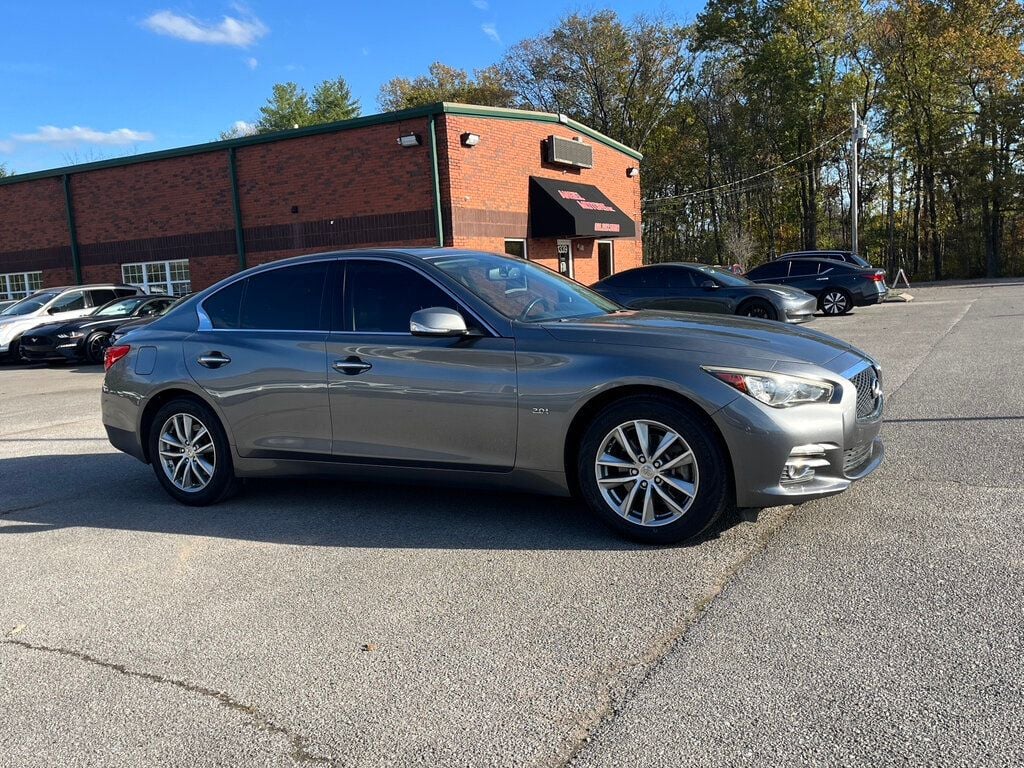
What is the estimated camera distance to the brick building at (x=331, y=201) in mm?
18203

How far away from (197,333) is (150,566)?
175cm

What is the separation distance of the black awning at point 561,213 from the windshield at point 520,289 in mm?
14651

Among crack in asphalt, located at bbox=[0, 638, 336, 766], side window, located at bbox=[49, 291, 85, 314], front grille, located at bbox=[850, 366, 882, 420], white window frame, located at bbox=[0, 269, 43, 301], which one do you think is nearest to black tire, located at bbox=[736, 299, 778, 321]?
front grille, located at bbox=[850, 366, 882, 420]

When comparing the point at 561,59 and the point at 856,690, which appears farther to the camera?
the point at 561,59

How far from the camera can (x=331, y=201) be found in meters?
19.4

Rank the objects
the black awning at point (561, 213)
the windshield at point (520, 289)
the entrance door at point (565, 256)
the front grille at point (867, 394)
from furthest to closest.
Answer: the entrance door at point (565, 256), the black awning at point (561, 213), the windshield at point (520, 289), the front grille at point (867, 394)

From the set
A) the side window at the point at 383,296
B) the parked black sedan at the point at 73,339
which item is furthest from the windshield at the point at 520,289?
the parked black sedan at the point at 73,339

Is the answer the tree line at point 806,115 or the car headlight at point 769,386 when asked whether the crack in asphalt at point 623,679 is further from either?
the tree line at point 806,115

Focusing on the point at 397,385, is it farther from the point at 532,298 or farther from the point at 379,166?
the point at 379,166

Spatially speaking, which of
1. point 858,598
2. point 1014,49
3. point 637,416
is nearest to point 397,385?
point 637,416

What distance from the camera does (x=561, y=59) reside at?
151 feet

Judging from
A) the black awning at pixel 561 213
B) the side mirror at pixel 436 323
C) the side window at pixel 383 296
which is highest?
the black awning at pixel 561 213

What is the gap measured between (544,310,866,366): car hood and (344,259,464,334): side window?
0.82 m

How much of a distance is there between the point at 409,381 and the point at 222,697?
212 cm
